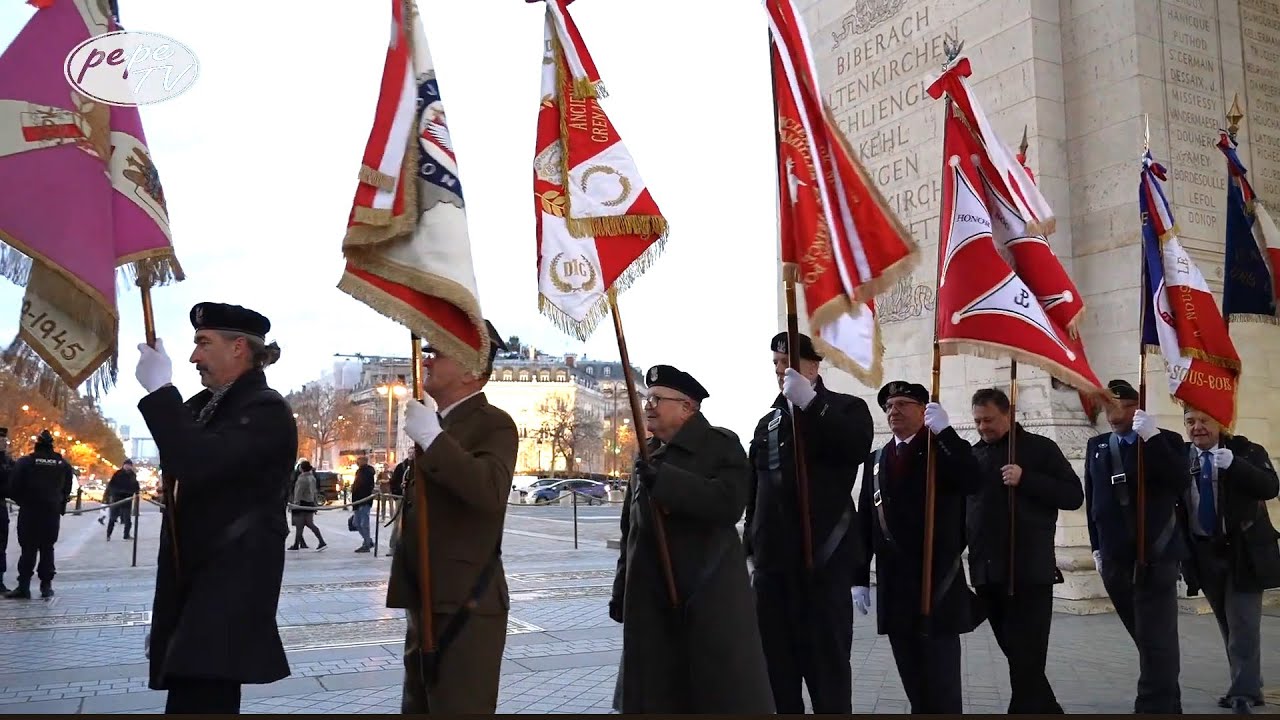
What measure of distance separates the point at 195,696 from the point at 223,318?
4.29ft

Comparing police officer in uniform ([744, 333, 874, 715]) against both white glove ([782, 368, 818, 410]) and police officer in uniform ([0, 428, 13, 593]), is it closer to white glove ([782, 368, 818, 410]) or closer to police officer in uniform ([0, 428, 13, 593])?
white glove ([782, 368, 818, 410])

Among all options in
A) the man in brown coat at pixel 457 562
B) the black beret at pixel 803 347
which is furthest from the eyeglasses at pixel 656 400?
the black beret at pixel 803 347

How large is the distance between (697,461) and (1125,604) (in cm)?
345

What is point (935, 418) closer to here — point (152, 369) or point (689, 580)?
point (689, 580)

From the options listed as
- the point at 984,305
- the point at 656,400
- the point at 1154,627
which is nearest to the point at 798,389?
the point at 656,400

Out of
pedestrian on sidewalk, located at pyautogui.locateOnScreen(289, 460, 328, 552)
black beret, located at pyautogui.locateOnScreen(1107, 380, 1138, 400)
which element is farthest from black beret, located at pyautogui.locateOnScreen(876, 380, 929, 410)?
pedestrian on sidewalk, located at pyautogui.locateOnScreen(289, 460, 328, 552)

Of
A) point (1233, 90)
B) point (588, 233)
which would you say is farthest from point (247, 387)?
point (1233, 90)

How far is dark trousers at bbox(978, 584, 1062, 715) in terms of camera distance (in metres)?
4.92

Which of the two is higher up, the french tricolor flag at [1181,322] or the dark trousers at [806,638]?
the french tricolor flag at [1181,322]

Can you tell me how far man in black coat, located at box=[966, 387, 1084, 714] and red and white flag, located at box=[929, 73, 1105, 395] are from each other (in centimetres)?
46

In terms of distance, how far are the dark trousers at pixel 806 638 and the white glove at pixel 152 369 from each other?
2.67 metres

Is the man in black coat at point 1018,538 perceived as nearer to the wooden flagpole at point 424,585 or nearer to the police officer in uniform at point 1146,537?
the police officer in uniform at point 1146,537

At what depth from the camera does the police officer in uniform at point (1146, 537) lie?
5.31 meters

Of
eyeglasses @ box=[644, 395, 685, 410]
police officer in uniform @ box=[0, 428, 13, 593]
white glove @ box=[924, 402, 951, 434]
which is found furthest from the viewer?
police officer in uniform @ box=[0, 428, 13, 593]
